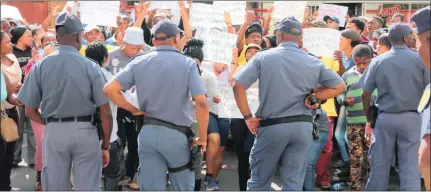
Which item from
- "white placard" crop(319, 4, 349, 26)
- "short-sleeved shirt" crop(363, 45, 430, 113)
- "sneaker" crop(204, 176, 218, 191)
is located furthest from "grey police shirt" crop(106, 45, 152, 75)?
"white placard" crop(319, 4, 349, 26)

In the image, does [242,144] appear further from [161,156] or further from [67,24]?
[67,24]

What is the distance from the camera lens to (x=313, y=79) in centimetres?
475

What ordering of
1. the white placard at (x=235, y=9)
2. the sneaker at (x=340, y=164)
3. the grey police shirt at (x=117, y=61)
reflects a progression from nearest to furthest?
the grey police shirt at (x=117, y=61)
the sneaker at (x=340, y=164)
the white placard at (x=235, y=9)

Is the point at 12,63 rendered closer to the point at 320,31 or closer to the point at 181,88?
the point at 181,88

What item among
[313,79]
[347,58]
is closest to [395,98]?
[313,79]

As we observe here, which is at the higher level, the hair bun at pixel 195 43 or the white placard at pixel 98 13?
the white placard at pixel 98 13

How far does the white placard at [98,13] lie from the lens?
7.31 metres

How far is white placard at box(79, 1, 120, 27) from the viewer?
7306 mm

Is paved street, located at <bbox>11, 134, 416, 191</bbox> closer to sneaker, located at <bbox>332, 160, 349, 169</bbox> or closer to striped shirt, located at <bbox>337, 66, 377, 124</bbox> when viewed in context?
sneaker, located at <bbox>332, 160, 349, 169</bbox>

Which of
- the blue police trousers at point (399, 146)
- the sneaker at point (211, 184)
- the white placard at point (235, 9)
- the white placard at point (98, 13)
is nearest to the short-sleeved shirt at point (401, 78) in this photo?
the blue police trousers at point (399, 146)

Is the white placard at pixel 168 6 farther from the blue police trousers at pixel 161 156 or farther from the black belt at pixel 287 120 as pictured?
the blue police trousers at pixel 161 156

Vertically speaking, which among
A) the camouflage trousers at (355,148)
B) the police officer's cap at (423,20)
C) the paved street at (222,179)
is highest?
the police officer's cap at (423,20)

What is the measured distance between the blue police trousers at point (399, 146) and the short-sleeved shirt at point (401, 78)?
103 mm

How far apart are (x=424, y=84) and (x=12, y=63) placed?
4.40m
